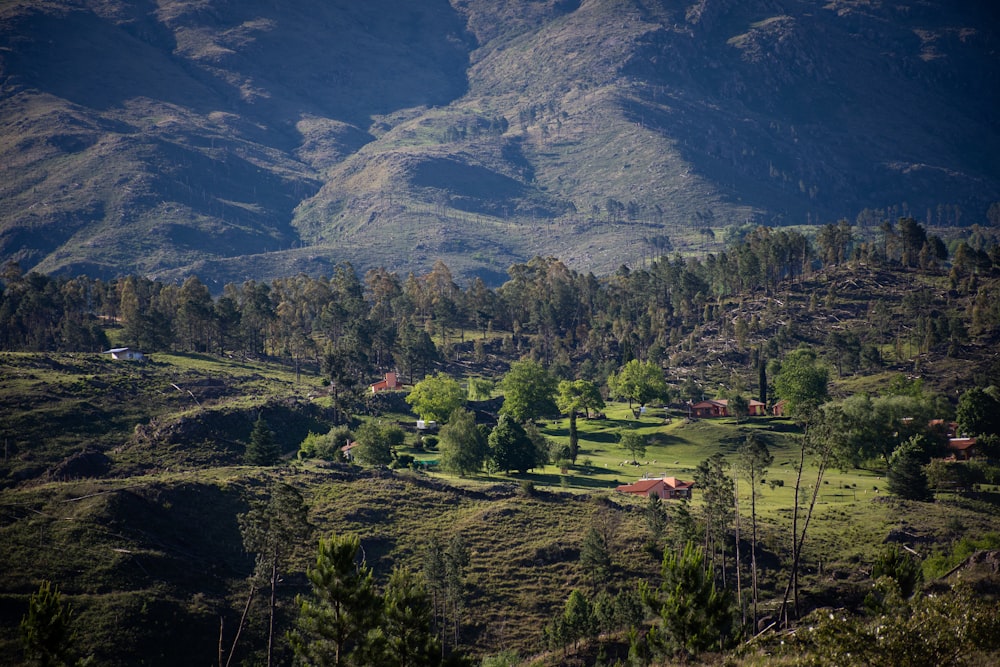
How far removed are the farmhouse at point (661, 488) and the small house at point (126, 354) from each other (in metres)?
87.6

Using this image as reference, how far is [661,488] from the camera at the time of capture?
104 metres

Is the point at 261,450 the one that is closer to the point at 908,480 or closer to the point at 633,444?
the point at 633,444

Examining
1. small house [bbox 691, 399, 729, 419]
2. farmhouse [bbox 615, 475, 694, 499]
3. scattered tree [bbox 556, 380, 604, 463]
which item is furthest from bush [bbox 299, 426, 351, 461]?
small house [bbox 691, 399, 729, 419]

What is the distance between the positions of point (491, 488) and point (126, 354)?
79396mm

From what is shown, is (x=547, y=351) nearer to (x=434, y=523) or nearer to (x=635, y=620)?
(x=434, y=523)

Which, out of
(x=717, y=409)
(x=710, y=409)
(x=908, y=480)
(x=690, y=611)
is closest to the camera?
(x=690, y=611)

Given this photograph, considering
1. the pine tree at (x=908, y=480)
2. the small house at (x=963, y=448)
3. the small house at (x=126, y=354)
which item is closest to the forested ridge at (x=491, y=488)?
the pine tree at (x=908, y=480)

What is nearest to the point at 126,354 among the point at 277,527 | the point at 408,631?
the point at 277,527

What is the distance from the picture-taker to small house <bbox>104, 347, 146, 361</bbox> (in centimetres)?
14688

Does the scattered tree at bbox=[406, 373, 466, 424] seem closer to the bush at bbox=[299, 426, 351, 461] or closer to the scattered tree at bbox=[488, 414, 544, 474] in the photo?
the bush at bbox=[299, 426, 351, 461]

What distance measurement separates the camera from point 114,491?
82.9m

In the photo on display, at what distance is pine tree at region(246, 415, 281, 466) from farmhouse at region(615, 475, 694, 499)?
42.3m

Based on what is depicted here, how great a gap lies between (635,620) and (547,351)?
433 feet

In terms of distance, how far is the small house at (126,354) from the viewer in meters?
147
